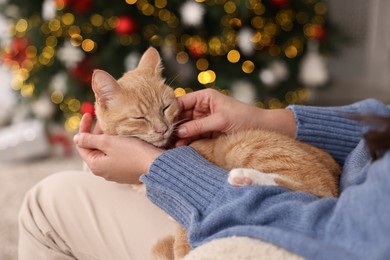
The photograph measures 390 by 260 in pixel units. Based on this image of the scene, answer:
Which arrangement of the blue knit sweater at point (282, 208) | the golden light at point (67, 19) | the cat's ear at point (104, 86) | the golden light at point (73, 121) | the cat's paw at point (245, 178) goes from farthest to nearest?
the golden light at point (73, 121) < the golden light at point (67, 19) < the cat's ear at point (104, 86) < the cat's paw at point (245, 178) < the blue knit sweater at point (282, 208)

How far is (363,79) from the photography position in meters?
4.41

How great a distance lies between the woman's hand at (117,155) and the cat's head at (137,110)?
11cm

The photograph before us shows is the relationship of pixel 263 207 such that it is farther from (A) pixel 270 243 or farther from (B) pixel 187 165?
(B) pixel 187 165

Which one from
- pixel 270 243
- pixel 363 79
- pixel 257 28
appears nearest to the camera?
pixel 270 243

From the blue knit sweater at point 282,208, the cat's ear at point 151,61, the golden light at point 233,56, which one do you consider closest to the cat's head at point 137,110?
the cat's ear at point 151,61

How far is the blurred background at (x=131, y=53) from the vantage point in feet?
8.94

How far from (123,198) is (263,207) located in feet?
1.72

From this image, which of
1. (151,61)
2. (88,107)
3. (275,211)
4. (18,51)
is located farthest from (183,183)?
(18,51)

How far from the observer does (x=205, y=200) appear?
876 millimetres

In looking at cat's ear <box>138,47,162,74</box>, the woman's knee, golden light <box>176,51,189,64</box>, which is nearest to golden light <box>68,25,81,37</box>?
golden light <box>176,51,189,64</box>

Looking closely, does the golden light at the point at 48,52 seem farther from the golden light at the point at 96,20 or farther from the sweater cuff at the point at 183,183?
the sweater cuff at the point at 183,183

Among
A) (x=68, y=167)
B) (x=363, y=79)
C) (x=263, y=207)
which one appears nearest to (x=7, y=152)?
(x=68, y=167)

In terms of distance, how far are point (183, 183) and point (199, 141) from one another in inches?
15.8

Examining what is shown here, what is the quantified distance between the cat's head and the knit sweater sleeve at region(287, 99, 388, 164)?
354 millimetres
